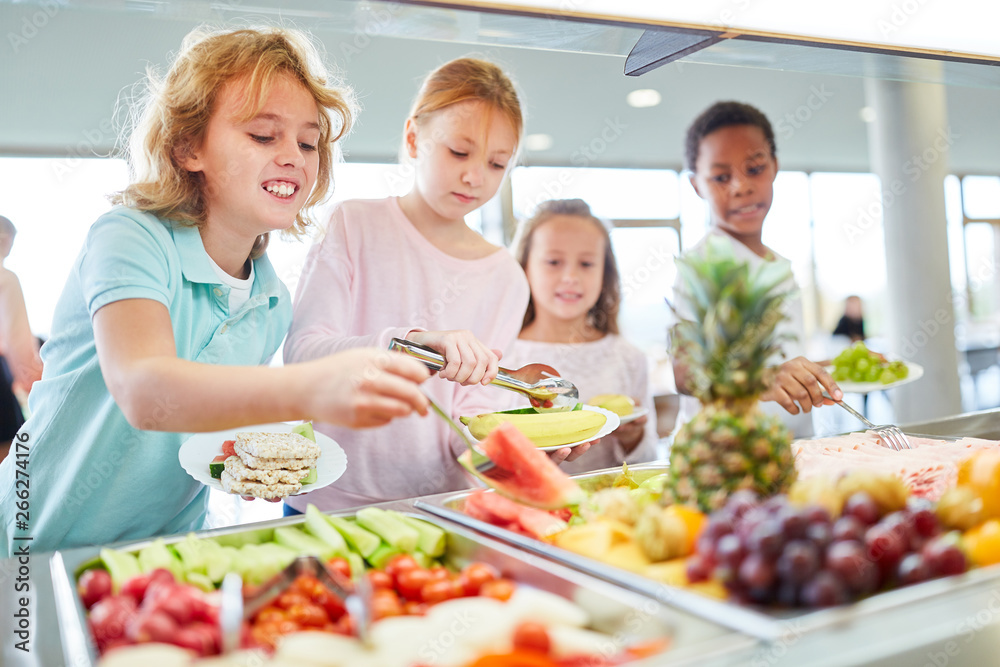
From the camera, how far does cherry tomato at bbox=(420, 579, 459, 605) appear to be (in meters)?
1.11

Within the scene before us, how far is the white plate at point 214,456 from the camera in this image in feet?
4.87

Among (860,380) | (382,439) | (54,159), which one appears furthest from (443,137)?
(54,159)

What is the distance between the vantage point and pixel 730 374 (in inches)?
46.7

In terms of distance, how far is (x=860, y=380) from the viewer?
140 inches

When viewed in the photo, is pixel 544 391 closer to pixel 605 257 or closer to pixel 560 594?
pixel 560 594

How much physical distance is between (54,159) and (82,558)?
28.0 ft

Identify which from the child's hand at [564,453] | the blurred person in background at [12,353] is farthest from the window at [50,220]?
the child's hand at [564,453]

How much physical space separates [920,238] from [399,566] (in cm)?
536

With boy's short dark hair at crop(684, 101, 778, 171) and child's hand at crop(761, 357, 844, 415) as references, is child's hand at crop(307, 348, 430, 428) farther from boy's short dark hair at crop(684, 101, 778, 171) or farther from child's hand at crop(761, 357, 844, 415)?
boy's short dark hair at crop(684, 101, 778, 171)

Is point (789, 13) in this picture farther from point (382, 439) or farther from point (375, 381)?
point (382, 439)

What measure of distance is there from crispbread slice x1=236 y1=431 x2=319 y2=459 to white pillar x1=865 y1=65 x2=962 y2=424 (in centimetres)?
515

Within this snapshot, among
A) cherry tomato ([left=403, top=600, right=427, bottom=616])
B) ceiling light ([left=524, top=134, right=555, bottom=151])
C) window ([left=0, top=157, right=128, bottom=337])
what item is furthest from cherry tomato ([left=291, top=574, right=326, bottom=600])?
ceiling light ([left=524, top=134, right=555, bottom=151])

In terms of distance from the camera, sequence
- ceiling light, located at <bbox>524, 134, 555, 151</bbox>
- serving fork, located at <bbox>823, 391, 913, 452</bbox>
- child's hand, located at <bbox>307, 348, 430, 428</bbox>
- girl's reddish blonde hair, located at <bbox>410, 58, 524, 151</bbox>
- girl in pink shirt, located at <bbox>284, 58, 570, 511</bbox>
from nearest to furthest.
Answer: child's hand, located at <bbox>307, 348, 430, 428</bbox>
serving fork, located at <bbox>823, 391, 913, 452</bbox>
girl in pink shirt, located at <bbox>284, 58, 570, 511</bbox>
girl's reddish blonde hair, located at <bbox>410, 58, 524, 151</bbox>
ceiling light, located at <bbox>524, 134, 555, 151</bbox>

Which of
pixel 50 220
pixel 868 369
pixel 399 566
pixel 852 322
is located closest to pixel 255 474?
pixel 399 566
